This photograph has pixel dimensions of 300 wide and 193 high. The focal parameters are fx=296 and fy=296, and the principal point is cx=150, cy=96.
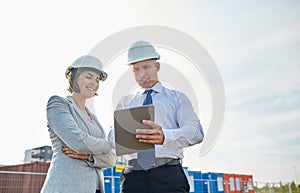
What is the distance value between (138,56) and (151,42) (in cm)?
24

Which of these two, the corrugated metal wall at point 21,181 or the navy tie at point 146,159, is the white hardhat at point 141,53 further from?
the corrugated metal wall at point 21,181

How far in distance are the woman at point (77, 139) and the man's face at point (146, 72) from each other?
0.25 metres

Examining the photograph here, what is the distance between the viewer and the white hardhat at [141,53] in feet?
6.29

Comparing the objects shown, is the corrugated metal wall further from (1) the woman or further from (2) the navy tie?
(2) the navy tie

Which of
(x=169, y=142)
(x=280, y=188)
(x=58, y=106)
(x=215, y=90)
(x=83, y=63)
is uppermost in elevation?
(x=83, y=63)

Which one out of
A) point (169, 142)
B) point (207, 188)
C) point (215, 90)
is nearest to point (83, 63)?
point (169, 142)

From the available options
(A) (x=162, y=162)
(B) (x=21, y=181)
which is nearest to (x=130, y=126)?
(A) (x=162, y=162)

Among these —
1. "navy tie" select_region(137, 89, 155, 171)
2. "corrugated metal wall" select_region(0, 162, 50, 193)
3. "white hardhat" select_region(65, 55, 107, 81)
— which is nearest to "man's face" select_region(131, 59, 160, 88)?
"white hardhat" select_region(65, 55, 107, 81)

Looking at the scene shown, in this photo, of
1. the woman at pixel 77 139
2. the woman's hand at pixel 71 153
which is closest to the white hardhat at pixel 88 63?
the woman at pixel 77 139

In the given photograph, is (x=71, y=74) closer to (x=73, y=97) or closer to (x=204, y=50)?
(x=73, y=97)

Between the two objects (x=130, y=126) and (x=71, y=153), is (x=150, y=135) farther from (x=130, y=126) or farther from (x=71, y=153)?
(x=71, y=153)

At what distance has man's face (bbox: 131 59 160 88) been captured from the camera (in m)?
1.93

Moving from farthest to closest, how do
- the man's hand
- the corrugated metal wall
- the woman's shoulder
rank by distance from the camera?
the corrugated metal wall → the woman's shoulder → the man's hand

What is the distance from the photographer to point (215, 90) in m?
2.09
